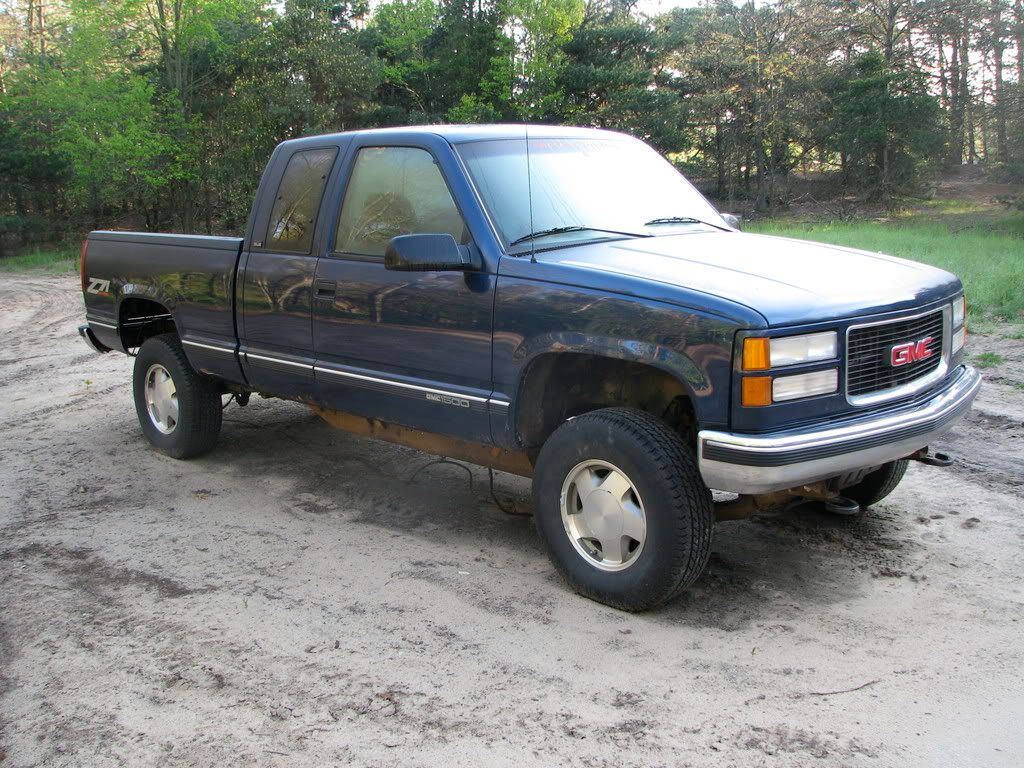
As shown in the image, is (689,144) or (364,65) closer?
(364,65)

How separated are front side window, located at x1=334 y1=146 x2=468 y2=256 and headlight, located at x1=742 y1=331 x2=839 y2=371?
4.99 feet

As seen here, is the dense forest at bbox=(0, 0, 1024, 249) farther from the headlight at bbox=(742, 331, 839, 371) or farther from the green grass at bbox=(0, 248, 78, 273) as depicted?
the headlight at bbox=(742, 331, 839, 371)

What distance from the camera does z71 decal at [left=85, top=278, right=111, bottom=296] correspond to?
6742 mm

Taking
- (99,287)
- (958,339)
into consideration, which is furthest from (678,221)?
(99,287)

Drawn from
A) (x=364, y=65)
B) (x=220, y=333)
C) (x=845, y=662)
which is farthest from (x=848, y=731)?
(x=364, y=65)

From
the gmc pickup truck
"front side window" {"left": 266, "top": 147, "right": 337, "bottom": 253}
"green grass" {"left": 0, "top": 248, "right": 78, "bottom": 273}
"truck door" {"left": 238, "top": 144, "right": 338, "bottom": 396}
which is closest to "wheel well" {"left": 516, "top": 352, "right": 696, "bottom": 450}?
the gmc pickup truck

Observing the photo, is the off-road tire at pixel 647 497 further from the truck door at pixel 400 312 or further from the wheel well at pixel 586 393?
the truck door at pixel 400 312

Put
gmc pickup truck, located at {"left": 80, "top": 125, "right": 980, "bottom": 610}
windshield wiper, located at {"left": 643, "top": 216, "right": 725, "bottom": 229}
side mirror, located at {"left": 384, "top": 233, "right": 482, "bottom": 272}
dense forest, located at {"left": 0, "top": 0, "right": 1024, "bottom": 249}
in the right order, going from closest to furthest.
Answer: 1. gmc pickup truck, located at {"left": 80, "top": 125, "right": 980, "bottom": 610}
2. side mirror, located at {"left": 384, "top": 233, "right": 482, "bottom": 272}
3. windshield wiper, located at {"left": 643, "top": 216, "right": 725, "bottom": 229}
4. dense forest, located at {"left": 0, "top": 0, "right": 1024, "bottom": 249}

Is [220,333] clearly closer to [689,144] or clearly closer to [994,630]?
[994,630]

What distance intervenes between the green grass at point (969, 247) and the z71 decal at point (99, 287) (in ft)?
26.0

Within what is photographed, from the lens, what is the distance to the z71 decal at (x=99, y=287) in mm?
6742

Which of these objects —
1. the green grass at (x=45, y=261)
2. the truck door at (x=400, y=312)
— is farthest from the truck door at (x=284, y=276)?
the green grass at (x=45, y=261)

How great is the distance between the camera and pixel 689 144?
107 ft

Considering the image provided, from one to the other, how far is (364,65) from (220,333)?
24.7 m
